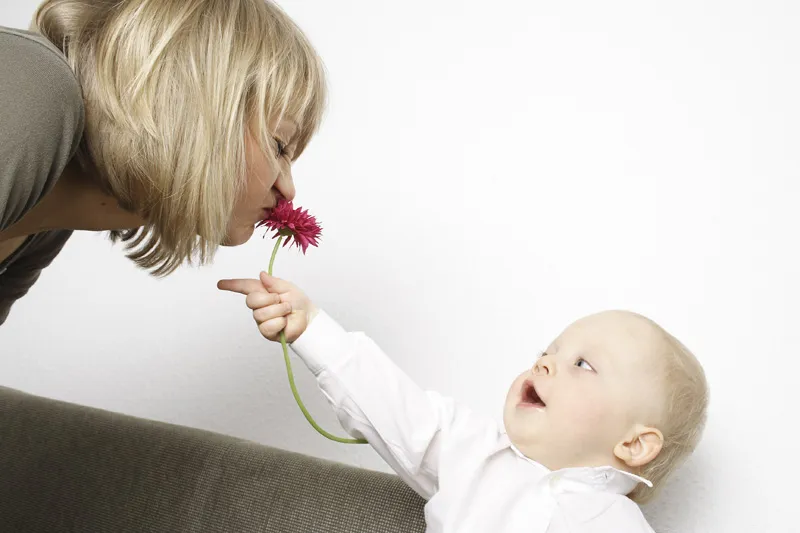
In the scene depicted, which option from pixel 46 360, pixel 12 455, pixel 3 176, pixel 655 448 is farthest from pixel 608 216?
pixel 46 360

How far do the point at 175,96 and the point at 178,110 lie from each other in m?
0.02

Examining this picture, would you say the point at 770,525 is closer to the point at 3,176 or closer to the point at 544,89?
the point at 544,89

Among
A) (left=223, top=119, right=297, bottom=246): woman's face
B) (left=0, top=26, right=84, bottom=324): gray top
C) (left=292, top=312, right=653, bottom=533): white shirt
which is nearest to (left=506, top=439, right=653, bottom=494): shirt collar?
(left=292, top=312, right=653, bottom=533): white shirt

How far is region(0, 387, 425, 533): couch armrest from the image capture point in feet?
3.39

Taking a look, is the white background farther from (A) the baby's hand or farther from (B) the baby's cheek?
(A) the baby's hand

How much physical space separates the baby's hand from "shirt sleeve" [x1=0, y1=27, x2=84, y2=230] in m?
0.27

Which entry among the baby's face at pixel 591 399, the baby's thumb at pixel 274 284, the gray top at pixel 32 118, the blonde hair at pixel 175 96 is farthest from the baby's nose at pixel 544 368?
the gray top at pixel 32 118

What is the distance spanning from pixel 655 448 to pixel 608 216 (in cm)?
42

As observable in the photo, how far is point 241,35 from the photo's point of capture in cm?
98

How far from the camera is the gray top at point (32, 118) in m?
0.74

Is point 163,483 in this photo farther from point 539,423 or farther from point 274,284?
point 539,423

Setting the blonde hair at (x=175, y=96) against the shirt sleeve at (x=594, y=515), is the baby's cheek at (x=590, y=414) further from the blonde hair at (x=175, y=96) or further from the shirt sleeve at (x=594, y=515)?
the blonde hair at (x=175, y=96)

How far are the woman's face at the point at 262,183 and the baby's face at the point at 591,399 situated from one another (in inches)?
16.5

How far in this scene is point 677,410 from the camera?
Result: 913 mm
